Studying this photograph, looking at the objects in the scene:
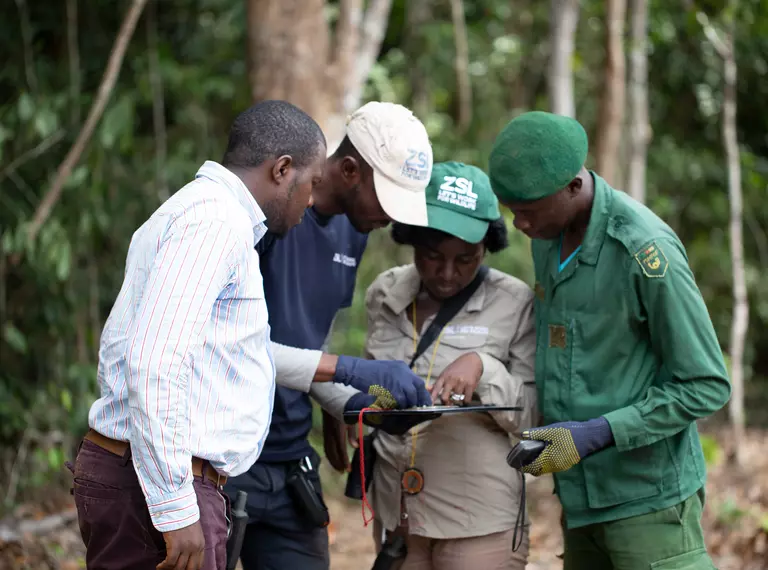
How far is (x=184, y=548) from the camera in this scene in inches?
81.0

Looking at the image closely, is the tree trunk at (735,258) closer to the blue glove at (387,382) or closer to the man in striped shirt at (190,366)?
the blue glove at (387,382)

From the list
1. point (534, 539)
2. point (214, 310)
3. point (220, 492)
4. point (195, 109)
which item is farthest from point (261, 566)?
point (195, 109)

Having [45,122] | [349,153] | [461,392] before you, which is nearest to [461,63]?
[45,122]

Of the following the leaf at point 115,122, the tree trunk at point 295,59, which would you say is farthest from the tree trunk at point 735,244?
the leaf at point 115,122

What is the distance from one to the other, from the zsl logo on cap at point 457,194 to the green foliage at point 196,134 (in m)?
2.84

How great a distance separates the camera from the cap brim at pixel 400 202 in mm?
2844

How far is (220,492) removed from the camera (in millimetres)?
2293

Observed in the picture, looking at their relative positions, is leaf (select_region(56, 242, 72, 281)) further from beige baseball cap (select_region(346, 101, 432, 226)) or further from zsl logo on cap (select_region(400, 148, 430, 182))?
zsl logo on cap (select_region(400, 148, 430, 182))

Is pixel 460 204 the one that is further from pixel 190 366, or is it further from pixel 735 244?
pixel 735 244

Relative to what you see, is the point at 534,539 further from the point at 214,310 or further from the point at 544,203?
the point at 214,310

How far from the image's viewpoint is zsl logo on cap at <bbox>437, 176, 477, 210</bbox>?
2934mm

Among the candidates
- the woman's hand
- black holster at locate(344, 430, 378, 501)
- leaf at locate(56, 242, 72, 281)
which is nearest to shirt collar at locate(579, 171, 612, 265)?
the woman's hand

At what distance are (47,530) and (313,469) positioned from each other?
2555mm

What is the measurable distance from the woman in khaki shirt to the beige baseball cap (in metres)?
0.07
